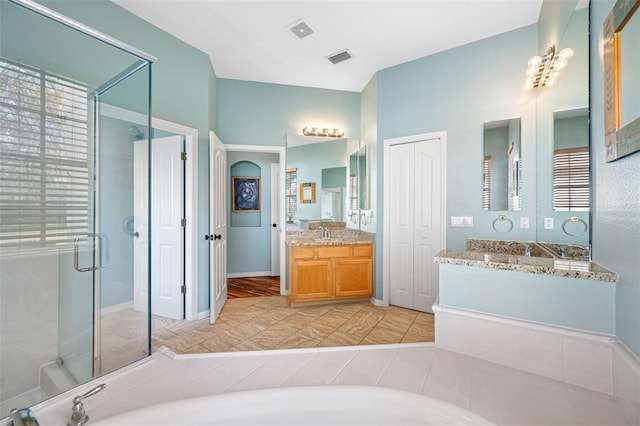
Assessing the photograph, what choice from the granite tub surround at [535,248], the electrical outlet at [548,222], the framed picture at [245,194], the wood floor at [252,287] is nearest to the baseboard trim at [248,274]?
the wood floor at [252,287]

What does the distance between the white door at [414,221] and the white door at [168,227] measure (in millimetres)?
2387

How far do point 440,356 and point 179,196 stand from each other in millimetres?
2745

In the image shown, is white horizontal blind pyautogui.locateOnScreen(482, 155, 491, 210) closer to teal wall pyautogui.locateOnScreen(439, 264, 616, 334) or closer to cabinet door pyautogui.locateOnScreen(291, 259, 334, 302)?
teal wall pyautogui.locateOnScreen(439, 264, 616, 334)

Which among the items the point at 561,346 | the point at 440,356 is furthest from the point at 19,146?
the point at 561,346

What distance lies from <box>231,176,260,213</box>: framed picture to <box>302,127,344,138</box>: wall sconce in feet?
5.05

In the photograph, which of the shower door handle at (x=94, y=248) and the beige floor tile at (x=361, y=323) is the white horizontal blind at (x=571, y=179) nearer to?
the beige floor tile at (x=361, y=323)

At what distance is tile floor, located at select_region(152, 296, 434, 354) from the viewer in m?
2.29

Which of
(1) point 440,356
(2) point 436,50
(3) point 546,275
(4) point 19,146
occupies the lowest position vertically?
(1) point 440,356

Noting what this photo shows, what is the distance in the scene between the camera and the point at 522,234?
2443mm

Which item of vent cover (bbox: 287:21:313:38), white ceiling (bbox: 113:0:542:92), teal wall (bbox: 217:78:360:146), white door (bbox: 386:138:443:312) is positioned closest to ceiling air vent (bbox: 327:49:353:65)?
white ceiling (bbox: 113:0:542:92)

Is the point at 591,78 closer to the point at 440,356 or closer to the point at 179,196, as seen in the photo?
the point at 440,356

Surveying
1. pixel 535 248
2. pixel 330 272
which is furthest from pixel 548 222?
pixel 330 272

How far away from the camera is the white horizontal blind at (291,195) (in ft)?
12.1

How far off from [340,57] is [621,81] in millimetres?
2445
